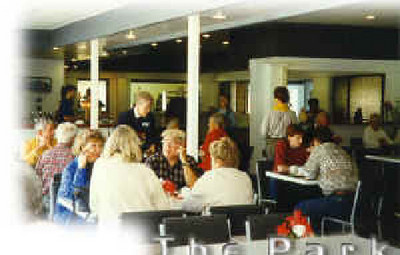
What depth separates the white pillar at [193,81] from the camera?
6676 millimetres

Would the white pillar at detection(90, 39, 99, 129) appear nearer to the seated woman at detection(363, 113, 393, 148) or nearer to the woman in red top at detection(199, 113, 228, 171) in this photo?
the woman in red top at detection(199, 113, 228, 171)

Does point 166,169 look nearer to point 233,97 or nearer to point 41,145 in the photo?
point 41,145

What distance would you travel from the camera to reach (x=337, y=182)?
18.2 ft

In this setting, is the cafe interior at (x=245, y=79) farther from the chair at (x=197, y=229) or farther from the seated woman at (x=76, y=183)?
the seated woman at (x=76, y=183)

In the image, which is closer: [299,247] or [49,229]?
[299,247]

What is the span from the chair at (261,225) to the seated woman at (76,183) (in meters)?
1.59

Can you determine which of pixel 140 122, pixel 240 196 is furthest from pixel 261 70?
pixel 240 196

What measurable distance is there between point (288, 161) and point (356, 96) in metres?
6.39

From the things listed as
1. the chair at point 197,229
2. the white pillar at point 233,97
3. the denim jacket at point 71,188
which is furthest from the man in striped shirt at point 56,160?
the white pillar at point 233,97

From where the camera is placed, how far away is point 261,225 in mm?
3531

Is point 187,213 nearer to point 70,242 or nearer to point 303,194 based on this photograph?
point 70,242

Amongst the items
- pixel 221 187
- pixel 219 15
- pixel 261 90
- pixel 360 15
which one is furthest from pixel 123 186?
pixel 261 90

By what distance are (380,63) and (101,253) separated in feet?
28.9

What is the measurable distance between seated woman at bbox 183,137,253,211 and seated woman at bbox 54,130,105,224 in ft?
2.93
